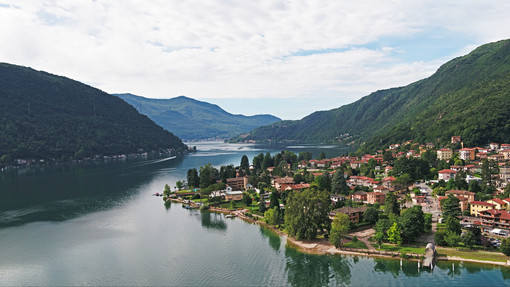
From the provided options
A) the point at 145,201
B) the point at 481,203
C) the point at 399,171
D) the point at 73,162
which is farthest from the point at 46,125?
the point at 481,203

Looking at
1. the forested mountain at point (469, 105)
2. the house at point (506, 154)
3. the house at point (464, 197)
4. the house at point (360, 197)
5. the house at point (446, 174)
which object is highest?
the forested mountain at point (469, 105)

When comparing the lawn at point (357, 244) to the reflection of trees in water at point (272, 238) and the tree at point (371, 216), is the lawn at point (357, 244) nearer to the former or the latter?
the tree at point (371, 216)

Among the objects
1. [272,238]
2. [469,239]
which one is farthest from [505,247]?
[272,238]

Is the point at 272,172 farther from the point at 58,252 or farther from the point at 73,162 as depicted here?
the point at 73,162

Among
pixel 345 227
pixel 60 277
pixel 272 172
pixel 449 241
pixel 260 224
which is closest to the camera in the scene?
pixel 60 277

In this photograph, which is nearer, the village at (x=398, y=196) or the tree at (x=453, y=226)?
the tree at (x=453, y=226)

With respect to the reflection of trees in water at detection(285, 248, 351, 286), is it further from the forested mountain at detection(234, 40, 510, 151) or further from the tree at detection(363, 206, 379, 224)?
the forested mountain at detection(234, 40, 510, 151)

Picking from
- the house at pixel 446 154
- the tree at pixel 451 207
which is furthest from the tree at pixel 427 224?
the house at pixel 446 154
